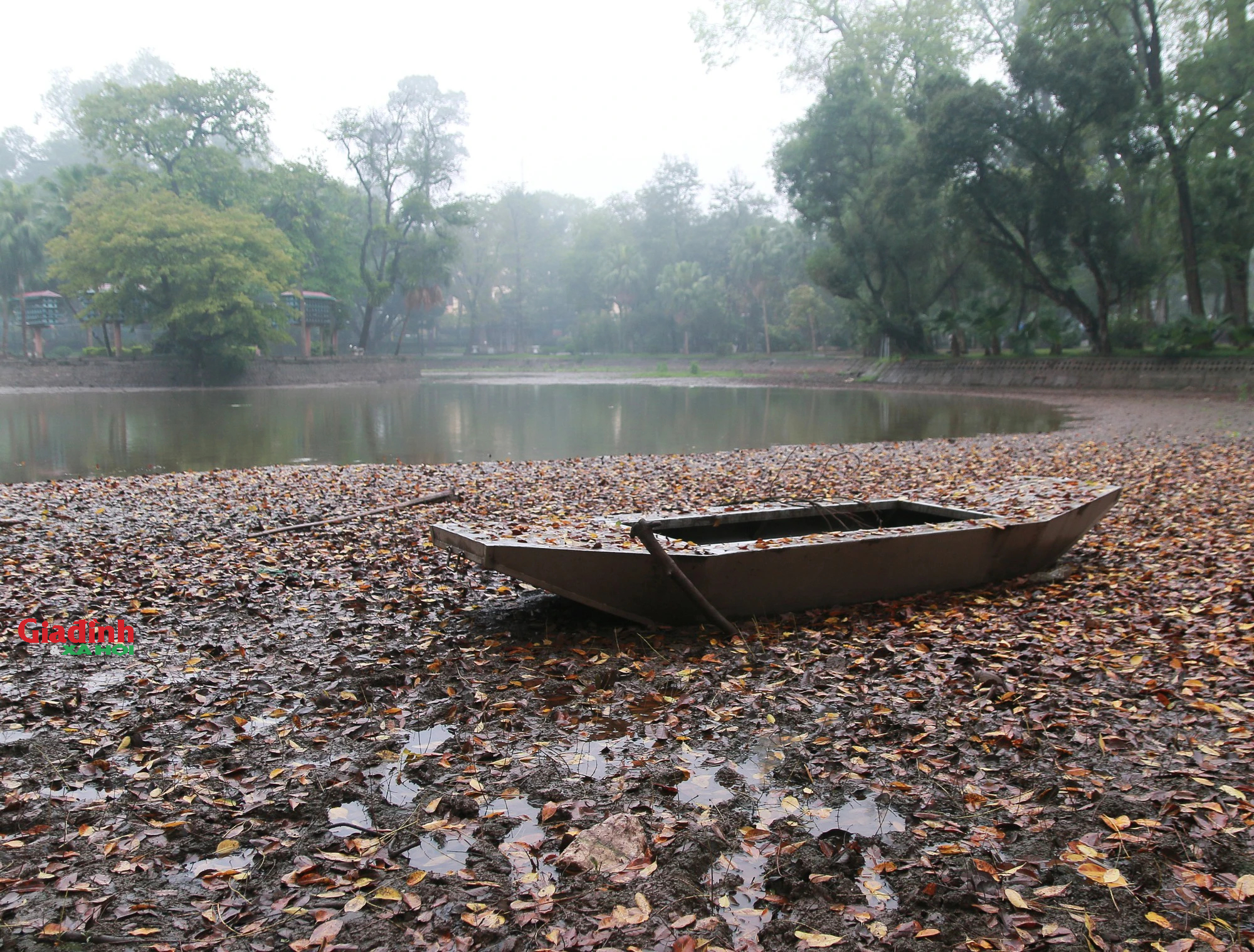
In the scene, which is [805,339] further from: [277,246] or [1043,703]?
[1043,703]

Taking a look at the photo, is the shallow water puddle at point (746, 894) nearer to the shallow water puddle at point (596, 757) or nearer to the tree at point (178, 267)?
the shallow water puddle at point (596, 757)

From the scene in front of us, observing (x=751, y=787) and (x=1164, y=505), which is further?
(x=1164, y=505)

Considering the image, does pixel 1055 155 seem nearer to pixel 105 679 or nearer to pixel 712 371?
pixel 712 371

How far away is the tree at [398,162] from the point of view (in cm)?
5312

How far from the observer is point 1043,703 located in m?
4.60

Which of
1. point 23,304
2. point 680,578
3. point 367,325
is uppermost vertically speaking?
point 23,304

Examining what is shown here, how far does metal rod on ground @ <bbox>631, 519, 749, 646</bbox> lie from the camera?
5.16m

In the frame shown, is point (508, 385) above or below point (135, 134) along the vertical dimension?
below

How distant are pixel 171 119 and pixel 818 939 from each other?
51.9m

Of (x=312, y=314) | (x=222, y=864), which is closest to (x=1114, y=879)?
(x=222, y=864)

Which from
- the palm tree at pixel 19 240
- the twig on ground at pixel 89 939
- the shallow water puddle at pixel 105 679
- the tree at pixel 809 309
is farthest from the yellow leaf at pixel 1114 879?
the palm tree at pixel 19 240

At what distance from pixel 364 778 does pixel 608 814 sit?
1.06 meters

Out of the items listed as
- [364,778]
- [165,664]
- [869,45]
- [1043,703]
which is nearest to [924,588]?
[1043,703]

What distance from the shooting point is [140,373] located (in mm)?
42250
